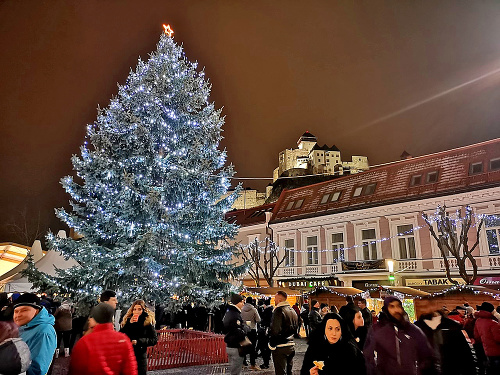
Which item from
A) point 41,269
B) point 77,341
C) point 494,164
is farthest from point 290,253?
point 77,341

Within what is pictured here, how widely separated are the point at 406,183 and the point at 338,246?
654 centimetres

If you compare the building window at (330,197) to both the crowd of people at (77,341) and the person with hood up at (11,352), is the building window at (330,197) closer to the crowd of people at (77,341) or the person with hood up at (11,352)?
the crowd of people at (77,341)

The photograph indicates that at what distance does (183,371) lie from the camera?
9766mm

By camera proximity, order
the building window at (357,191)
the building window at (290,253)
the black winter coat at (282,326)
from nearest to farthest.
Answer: the black winter coat at (282,326) → the building window at (357,191) → the building window at (290,253)

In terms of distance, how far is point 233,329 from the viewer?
24.4 feet

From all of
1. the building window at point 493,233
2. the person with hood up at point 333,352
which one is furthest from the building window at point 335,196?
the person with hood up at point 333,352

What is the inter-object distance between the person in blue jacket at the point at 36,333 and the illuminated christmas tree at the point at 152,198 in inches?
267

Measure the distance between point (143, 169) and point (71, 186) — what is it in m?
2.50

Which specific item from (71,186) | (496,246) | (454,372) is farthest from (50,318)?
(496,246)

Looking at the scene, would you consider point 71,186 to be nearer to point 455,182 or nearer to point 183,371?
point 183,371

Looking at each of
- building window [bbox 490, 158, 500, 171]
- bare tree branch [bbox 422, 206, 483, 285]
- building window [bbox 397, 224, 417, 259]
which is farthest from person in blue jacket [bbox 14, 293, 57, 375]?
building window [bbox 490, 158, 500, 171]

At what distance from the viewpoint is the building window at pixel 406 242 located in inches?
904

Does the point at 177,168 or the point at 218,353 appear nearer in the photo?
the point at 218,353

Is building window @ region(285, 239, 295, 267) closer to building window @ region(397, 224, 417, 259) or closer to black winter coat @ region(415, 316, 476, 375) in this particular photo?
building window @ region(397, 224, 417, 259)
